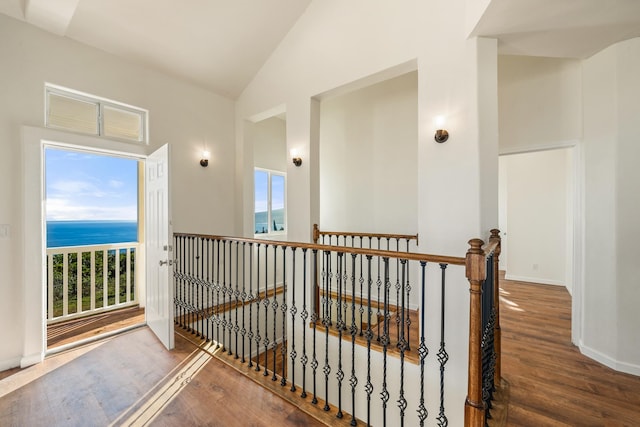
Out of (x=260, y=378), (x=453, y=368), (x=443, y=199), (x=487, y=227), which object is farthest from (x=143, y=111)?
(x=453, y=368)

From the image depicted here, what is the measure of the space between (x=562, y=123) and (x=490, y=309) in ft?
8.56

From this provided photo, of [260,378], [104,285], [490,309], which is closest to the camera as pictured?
[490,309]

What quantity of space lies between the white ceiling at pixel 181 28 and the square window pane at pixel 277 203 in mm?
2261

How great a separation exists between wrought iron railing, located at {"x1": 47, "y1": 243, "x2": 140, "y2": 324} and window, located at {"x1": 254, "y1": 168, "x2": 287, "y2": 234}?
2.15 meters

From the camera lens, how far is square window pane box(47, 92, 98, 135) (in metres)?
2.82

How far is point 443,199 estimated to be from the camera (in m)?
2.47

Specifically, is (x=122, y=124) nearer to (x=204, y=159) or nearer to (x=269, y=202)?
(x=204, y=159)

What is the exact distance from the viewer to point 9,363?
2447 mm

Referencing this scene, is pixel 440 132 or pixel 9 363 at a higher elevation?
pixel 440 132

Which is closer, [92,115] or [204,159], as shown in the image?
[92,115]

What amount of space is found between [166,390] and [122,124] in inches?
119

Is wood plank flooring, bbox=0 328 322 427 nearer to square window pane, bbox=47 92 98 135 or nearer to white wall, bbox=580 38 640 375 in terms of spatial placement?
square window pane, bbox=47 92 98 135

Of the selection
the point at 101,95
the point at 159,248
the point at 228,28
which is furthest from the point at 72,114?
the point at 228,28

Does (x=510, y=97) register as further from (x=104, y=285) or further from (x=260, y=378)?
(x=104, y=285)
